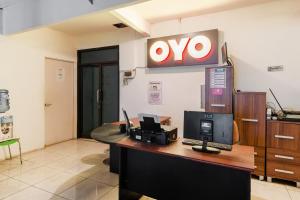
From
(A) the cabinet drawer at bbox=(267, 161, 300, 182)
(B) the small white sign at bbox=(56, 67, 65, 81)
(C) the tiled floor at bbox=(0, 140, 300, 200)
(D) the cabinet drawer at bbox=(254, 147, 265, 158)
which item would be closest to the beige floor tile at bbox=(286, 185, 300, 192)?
(C) the tiled floor at bbox=(0, 140, 300, 200)

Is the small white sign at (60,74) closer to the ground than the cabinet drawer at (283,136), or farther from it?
farther from it

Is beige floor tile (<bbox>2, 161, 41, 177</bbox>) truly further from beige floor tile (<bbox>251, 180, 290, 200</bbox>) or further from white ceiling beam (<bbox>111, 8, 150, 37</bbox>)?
beige floor tile (<bbox>251, 180, 290, 200</bbox>)

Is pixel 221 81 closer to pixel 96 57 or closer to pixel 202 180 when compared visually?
pixel 202 180

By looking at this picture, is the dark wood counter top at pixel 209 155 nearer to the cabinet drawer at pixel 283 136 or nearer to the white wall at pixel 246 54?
the cabinet drawer at pixel 283 136

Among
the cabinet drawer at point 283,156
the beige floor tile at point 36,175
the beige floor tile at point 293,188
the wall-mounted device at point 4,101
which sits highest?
the wall-mounted device at point 4,101

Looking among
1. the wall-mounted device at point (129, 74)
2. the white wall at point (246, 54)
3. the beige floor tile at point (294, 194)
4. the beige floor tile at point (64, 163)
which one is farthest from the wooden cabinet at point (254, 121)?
the beige floor tile at point (64, 163)

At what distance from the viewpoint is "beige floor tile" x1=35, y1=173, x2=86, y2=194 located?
111 inches

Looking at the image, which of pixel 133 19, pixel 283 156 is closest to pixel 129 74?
pixel 133 19

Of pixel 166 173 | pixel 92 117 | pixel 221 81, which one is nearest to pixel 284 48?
pixel 221 81

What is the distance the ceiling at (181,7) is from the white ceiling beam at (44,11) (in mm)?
1163

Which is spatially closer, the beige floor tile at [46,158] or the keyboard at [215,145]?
the keyboard at [215,145]

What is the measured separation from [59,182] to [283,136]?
3465 mm

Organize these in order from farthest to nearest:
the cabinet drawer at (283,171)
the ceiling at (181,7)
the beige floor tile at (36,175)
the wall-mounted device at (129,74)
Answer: the wall-mounted device at (129,74) < the ceiling at (181,7) < the beige floor tile at (36,175) < the cabinet drawer at (283,171)

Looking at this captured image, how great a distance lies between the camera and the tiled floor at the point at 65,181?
2.68m
